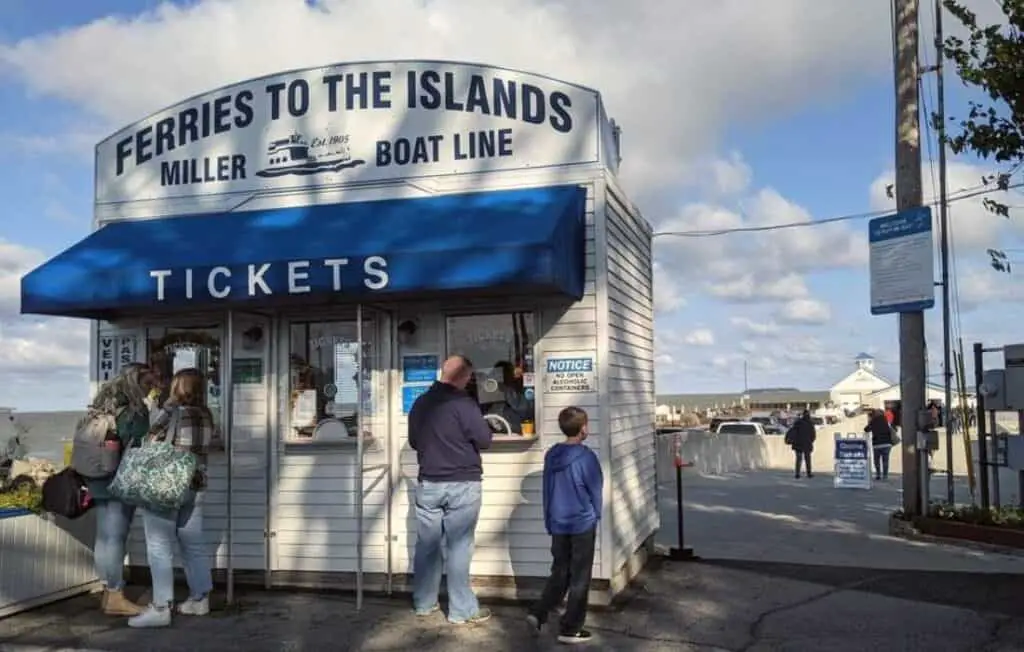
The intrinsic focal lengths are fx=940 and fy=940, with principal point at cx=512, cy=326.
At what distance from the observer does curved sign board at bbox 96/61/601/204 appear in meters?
7.38

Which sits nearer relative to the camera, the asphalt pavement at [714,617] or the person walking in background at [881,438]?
the asphalt pavement at [714,617]

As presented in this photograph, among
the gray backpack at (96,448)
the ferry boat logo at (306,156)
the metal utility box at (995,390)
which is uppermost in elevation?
the ferry boat logo at (306,156)

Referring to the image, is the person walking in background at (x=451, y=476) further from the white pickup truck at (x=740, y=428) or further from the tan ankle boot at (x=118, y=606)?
the white pickup truck at (x=740, y=428)

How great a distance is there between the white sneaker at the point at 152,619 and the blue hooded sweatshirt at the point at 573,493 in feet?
9.11

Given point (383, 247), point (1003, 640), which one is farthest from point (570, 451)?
point (1003, 640)

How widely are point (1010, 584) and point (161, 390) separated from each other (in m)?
7.11

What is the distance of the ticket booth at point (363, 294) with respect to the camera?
23.0ft

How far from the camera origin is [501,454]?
7.18 m

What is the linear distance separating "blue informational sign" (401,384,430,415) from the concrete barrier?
12.1 meters

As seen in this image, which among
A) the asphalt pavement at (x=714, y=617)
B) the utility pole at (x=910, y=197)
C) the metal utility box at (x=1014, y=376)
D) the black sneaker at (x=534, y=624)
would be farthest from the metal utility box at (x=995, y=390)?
the black sneaker at (x=534, y=624)

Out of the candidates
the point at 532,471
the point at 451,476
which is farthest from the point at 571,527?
the point at 532,471

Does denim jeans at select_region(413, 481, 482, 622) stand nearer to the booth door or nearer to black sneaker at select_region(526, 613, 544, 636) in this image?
black sneaker at select_region(526, 613, 544, 636)

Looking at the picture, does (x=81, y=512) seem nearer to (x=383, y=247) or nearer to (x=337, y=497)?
(x=337, y=497)

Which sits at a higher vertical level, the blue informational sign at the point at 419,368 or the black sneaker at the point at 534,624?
the blue informational sign at the point at 419,368
